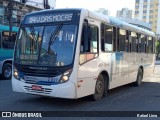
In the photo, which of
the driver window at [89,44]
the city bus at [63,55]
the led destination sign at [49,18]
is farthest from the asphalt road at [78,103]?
the led destination sign at [49,18]

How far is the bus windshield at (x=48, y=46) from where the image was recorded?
8.10 metres

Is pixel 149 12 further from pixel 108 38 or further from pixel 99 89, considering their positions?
pixel 99 89

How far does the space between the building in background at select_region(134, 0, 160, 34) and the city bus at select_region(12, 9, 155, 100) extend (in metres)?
120

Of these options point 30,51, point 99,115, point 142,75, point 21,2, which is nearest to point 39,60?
point 30,51

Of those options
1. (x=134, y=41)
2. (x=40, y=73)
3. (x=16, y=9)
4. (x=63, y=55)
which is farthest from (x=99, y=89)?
(x=16, y=9)

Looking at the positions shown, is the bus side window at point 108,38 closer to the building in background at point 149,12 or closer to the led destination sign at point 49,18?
the led destination sign at point 49,18

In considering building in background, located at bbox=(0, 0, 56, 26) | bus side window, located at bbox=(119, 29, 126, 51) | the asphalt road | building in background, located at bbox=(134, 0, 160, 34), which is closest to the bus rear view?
the asphalt road

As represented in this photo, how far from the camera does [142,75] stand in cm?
1454

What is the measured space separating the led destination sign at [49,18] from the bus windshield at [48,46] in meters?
0.19

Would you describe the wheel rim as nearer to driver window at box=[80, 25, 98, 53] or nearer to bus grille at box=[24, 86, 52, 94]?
bus grille at box=[24, 86, 52, 94]

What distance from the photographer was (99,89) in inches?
A: 376

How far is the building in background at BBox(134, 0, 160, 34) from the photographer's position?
127m

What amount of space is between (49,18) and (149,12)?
127m

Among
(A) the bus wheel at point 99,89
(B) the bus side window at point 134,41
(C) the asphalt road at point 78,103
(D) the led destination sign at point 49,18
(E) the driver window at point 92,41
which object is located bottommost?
(C) the asphalt road at point 78,103
